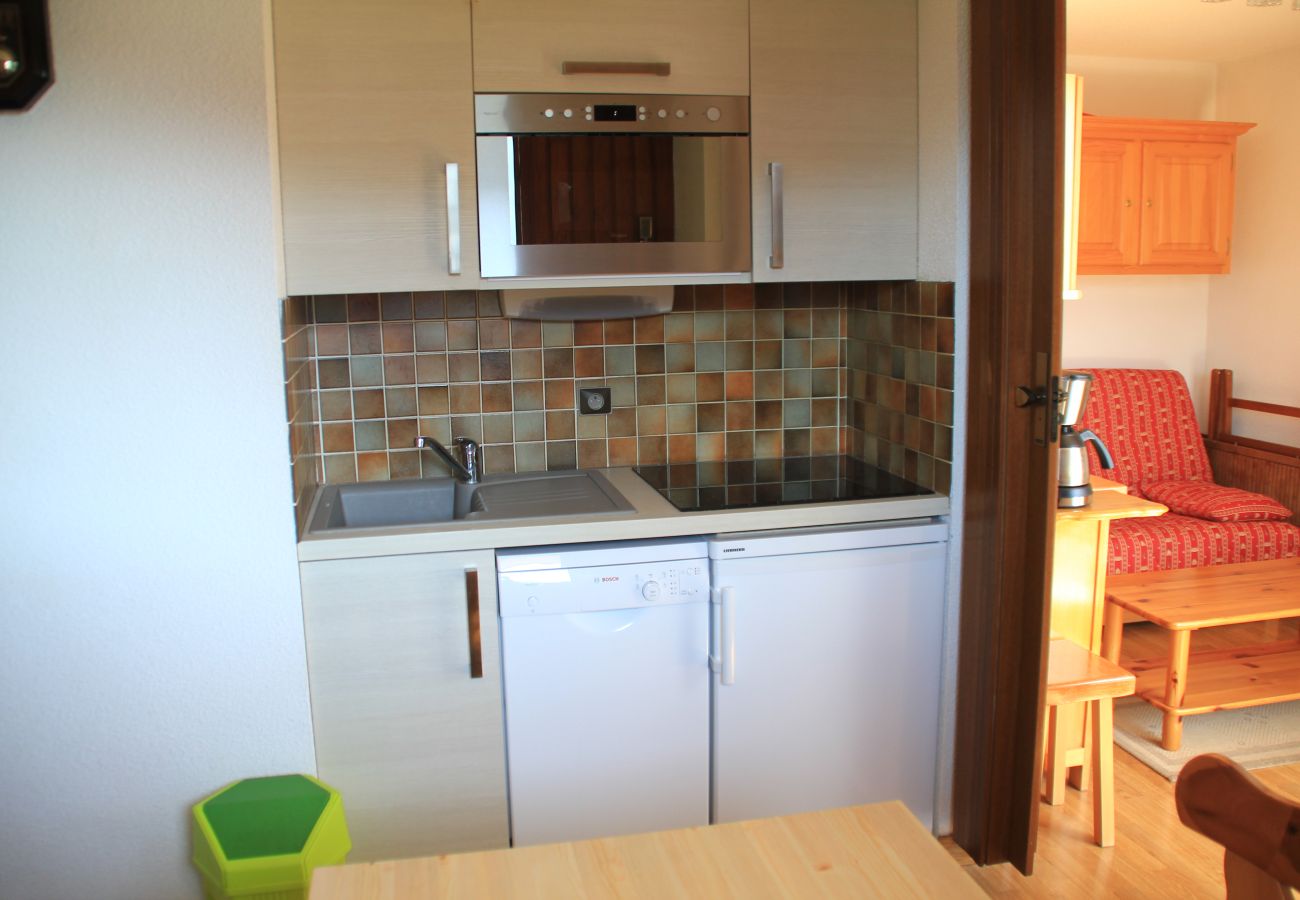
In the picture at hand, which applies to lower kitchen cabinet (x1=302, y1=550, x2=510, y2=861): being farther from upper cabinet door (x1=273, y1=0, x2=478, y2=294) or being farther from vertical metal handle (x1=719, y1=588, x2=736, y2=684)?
upper cabinet door (x1=273, y1=0, x2=478, y2=294)

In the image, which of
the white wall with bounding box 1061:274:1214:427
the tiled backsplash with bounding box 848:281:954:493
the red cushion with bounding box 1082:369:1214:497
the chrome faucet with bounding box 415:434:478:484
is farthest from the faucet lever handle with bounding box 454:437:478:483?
the white wall with bounding box 1061:274:1214:427

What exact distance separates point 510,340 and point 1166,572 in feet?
7.99

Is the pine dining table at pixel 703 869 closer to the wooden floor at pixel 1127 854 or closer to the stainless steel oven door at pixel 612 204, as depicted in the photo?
the wooden floor at pixel 1127 854

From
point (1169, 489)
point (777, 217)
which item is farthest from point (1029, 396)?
point (1169, 489)

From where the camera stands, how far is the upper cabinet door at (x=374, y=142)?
237cm

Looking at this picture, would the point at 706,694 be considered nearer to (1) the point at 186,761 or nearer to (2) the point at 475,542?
(2) the point at 475,542

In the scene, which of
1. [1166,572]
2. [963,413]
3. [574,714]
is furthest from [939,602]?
[1166,572]

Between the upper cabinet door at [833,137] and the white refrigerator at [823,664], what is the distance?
671 millimetres

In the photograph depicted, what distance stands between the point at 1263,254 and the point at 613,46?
3795 millimetres

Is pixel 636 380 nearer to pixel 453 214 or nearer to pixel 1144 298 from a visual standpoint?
pixel 453 214

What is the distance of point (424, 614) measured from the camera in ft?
7.83

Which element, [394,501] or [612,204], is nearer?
[612,204]

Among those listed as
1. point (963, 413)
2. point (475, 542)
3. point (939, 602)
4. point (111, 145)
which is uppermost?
point (111, 145)

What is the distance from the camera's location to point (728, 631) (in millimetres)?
2486
